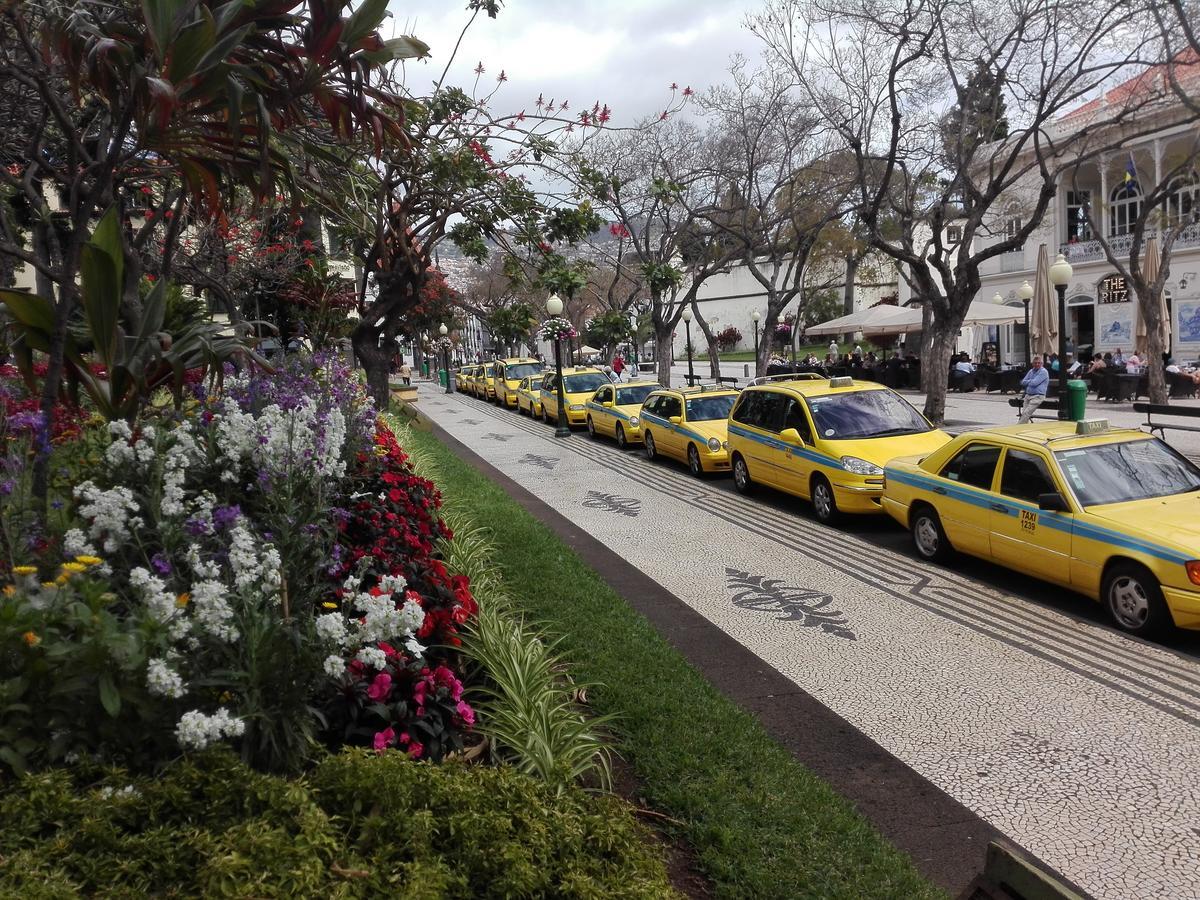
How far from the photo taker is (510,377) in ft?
114

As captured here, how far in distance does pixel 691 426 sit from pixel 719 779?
1221 centimetres

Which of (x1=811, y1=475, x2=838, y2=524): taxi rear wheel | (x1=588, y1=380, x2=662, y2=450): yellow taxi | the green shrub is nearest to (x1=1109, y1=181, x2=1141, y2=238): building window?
(x1=588, y1=380, x2=662, y2=450): yellow taxi

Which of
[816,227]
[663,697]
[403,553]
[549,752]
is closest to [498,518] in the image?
[403,553]

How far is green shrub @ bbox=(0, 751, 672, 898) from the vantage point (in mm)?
2549

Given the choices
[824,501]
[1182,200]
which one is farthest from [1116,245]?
[824,501]

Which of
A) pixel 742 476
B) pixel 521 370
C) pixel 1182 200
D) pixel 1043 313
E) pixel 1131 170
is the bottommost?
pixel 742 476

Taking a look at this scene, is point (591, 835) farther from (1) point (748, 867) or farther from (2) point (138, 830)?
(2) point (138, 830)

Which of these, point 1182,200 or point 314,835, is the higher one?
point 1182,200

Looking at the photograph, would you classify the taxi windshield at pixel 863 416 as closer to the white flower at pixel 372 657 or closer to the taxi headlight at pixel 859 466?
the taxi headlight at pixel 859 466

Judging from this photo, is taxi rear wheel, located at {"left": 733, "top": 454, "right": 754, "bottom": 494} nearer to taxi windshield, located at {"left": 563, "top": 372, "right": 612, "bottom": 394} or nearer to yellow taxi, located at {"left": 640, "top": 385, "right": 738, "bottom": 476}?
yellow taxi, located at {"left": 640, "top": 385, "right": 738, "bottom": 476}

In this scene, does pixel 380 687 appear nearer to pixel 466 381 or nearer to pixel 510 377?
pixel 510 377

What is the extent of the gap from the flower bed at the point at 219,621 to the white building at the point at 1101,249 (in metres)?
29.2

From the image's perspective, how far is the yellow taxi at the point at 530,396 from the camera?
2820 cm

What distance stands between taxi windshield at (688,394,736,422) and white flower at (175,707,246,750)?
558 inches
